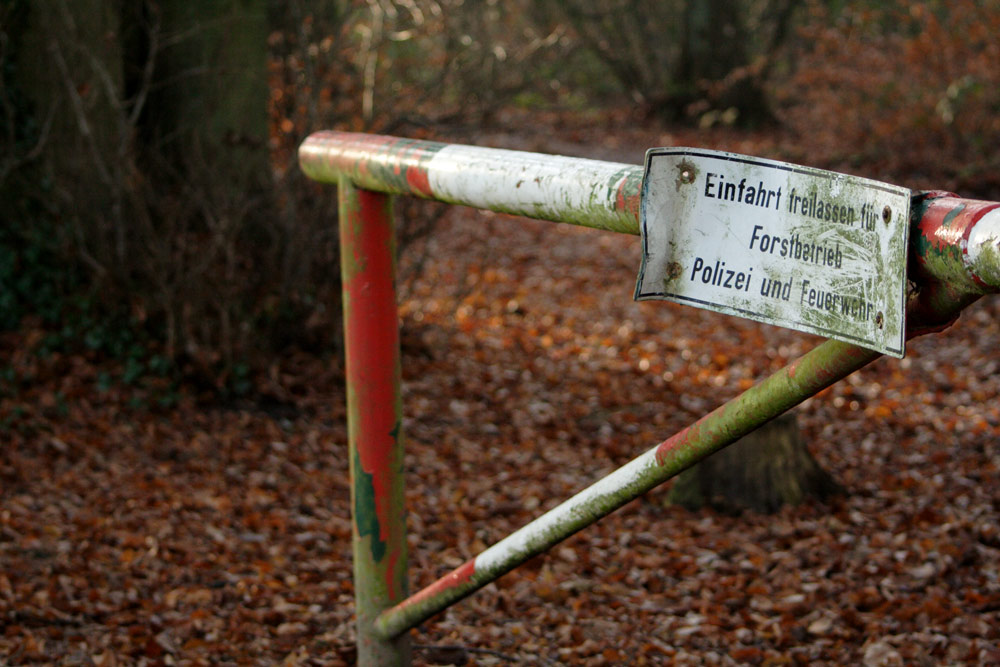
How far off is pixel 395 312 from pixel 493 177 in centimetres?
58

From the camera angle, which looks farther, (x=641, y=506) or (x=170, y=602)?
(x=641, y=506)

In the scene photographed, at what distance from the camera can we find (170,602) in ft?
10.9

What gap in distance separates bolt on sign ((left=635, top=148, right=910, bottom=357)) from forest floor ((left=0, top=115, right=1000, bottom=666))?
1875 mm

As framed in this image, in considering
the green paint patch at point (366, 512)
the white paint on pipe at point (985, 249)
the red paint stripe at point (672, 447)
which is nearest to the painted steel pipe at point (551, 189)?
the white paint on pipe at point (985, 249)

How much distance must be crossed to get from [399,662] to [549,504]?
1.87m

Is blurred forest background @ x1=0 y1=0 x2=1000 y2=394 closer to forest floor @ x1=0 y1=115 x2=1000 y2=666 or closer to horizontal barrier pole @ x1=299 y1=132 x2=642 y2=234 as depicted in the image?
forest floor @ x1=0 y1=115 x2=1000 y2=666

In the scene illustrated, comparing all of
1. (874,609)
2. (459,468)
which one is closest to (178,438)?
(459,468)

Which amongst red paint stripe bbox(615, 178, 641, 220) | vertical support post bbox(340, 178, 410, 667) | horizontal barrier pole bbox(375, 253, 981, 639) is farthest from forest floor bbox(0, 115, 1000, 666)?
red paint stripe bbox(615, 178, 641, 220)

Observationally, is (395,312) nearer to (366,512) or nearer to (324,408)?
(366,512)

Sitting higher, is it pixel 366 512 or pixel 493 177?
pixel 493 177

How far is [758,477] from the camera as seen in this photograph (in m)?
4.13

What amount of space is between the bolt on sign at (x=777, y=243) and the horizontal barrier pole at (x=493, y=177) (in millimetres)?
121

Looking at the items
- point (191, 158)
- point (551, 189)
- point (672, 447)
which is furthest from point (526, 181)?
point (191, 158)

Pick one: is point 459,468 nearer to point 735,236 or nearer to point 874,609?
point 874,609
